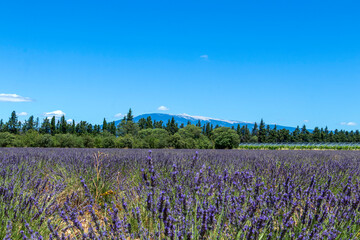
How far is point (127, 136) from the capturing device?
3005 centimetres

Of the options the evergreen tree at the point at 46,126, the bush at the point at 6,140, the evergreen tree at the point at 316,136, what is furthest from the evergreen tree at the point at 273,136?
the bush at the point at 6,140

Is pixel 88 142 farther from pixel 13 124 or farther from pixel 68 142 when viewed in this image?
pixel 13 124

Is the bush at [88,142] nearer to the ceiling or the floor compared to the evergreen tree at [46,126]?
nearer to the floor

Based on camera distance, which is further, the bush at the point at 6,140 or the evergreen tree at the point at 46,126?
the evergreen tree at the point at 46,126

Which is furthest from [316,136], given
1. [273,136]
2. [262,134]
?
[262,134]

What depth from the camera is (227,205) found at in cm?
207

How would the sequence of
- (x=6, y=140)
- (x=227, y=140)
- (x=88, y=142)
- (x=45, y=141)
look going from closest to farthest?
(x=45, y=141)
(x=6, y=140)
(x=88, y=142)
(x=227, y=140)

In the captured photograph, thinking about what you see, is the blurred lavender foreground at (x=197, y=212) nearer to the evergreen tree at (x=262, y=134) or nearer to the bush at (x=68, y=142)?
the bush at (x=68, y=142)

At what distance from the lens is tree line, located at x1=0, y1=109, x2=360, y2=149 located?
28.3 meters

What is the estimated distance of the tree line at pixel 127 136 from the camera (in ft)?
92.9

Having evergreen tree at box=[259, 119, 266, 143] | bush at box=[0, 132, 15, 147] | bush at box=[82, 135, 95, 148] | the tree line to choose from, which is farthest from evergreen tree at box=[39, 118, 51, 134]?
evergreen tree at box=[259, 119, 266, 143]

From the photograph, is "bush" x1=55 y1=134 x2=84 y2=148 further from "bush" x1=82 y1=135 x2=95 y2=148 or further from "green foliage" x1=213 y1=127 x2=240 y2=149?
"green foliage" x1=213 y1=127 x2=240 y2=149

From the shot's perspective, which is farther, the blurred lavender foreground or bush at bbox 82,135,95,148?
bush at bbox 82,135,95,148

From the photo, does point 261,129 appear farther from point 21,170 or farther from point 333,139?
point 21,170
